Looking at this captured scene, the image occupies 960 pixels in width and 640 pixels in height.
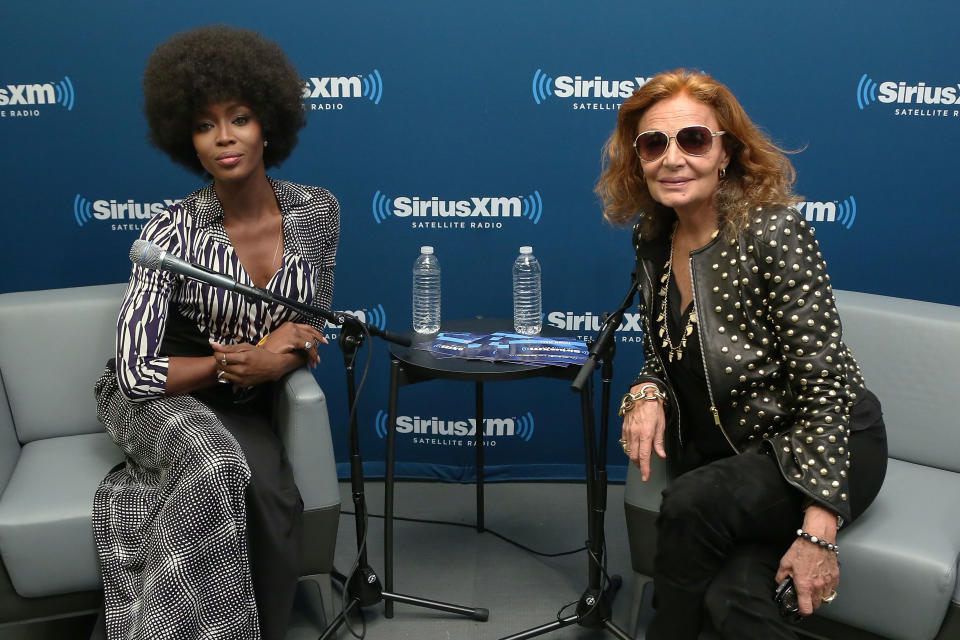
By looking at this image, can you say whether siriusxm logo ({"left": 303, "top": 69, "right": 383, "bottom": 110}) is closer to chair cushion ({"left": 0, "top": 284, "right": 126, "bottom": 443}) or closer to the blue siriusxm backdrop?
the blue siriusxm backdrop

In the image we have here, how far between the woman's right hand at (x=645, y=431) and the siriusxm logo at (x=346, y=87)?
160 cm

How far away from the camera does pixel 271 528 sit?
81.1 inches

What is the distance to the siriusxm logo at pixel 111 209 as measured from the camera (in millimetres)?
3154

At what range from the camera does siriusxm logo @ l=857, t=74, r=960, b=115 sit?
2877mm

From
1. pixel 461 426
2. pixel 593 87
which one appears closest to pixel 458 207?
pixel 593 87

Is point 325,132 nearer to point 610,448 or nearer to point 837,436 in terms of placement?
point 610,448

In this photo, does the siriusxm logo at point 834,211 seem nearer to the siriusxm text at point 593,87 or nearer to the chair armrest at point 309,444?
the siriusxm text at point 593,87

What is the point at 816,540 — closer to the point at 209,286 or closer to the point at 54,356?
the point at 209,286

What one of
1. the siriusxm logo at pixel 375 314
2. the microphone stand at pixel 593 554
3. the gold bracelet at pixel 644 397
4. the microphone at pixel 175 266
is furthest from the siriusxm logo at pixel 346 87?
the gold bracelet at pixel 644 397

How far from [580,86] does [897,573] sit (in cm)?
185

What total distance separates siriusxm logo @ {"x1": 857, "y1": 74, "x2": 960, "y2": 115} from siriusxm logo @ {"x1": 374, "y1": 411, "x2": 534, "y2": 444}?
1.65 m

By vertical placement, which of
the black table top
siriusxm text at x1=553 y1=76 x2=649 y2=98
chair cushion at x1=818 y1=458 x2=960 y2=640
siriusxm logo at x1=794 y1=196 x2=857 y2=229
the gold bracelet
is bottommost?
chair cushion at x1=818 y1=458 x2=960 y2=640

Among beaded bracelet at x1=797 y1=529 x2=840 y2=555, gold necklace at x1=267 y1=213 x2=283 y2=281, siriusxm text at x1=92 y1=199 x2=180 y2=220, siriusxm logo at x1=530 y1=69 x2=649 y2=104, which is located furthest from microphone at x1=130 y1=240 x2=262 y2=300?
siriusxm logo at x1=530 y1=69 x2=649 y2=104

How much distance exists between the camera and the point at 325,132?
309 centimetres
